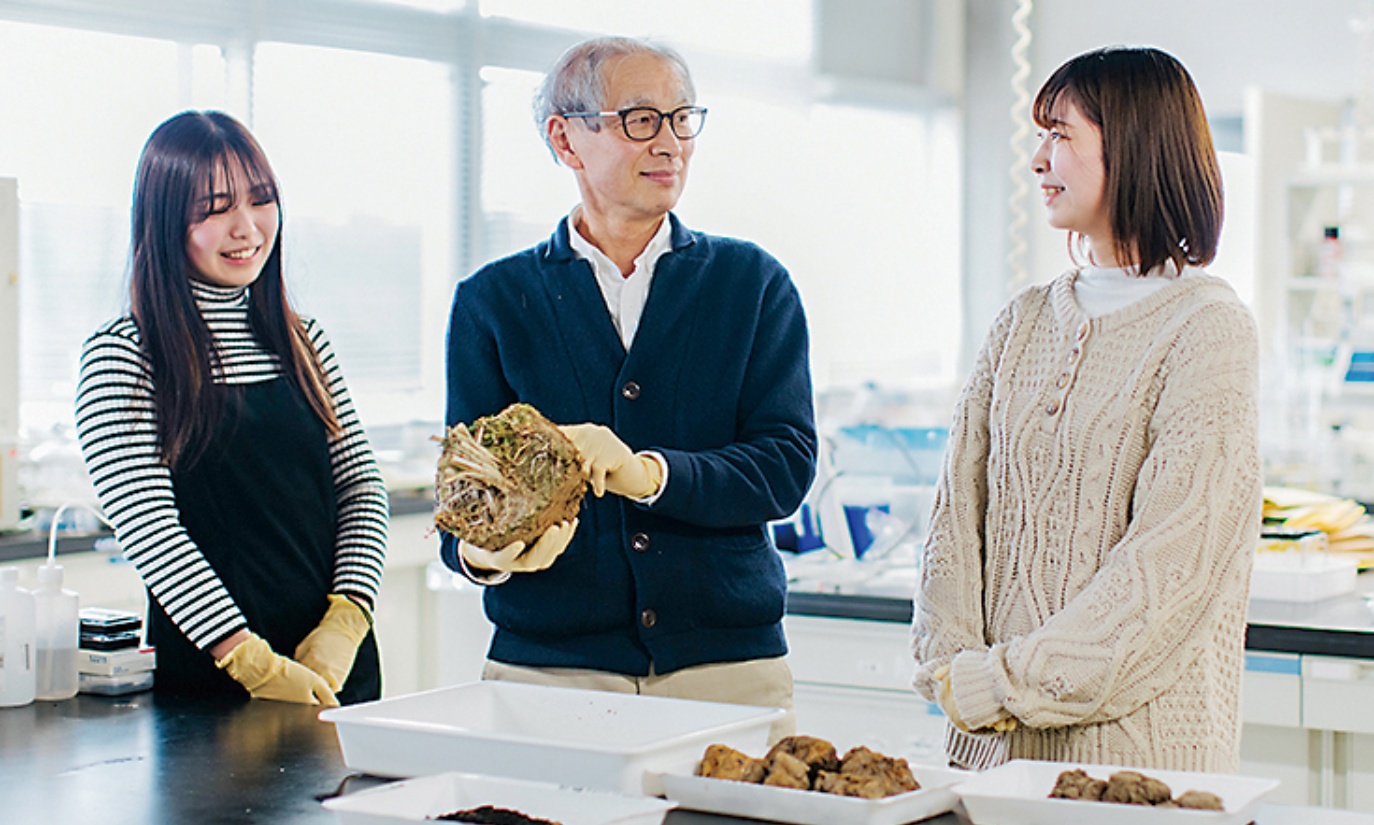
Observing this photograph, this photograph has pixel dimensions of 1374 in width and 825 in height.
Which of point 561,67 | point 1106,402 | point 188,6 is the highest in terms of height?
point 188,6

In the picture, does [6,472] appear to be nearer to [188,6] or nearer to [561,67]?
[188,6]

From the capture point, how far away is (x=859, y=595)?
2.79m

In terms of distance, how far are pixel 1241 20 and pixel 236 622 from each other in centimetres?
596

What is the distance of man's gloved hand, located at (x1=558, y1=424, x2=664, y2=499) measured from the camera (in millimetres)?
1616

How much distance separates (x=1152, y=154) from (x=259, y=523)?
1.21 meters

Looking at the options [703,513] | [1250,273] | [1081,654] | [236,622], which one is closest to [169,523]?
[236,622]

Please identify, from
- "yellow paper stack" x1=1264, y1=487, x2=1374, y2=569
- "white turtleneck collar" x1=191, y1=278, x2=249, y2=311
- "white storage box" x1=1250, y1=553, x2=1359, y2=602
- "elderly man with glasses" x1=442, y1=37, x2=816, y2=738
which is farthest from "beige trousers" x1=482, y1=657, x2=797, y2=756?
"yellow paper stack" x1=1264, y1=487, x2=1374, y2=569

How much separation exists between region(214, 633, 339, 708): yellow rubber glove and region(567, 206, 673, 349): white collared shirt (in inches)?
23.0

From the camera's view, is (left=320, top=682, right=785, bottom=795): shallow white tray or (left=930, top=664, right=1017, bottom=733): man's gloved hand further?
(left=930, top=664, right=1017, bottom=733): man's gloved hand

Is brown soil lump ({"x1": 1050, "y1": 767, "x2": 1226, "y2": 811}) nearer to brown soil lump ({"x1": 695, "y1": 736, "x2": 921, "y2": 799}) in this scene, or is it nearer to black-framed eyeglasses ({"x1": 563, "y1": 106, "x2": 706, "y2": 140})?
brown soil lump ({"x1": 695, "y1": 736, "x2": 921, "y2": 799})

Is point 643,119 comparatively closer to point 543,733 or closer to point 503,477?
point 503,477

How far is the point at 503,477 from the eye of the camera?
1533 mm

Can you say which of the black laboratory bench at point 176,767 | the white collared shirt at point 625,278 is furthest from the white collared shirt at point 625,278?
the black laboratory bench at point 176,767

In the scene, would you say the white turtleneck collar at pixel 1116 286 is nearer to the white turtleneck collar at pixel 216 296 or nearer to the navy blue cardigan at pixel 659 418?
the navy blue cardigan at pixel 659 418
